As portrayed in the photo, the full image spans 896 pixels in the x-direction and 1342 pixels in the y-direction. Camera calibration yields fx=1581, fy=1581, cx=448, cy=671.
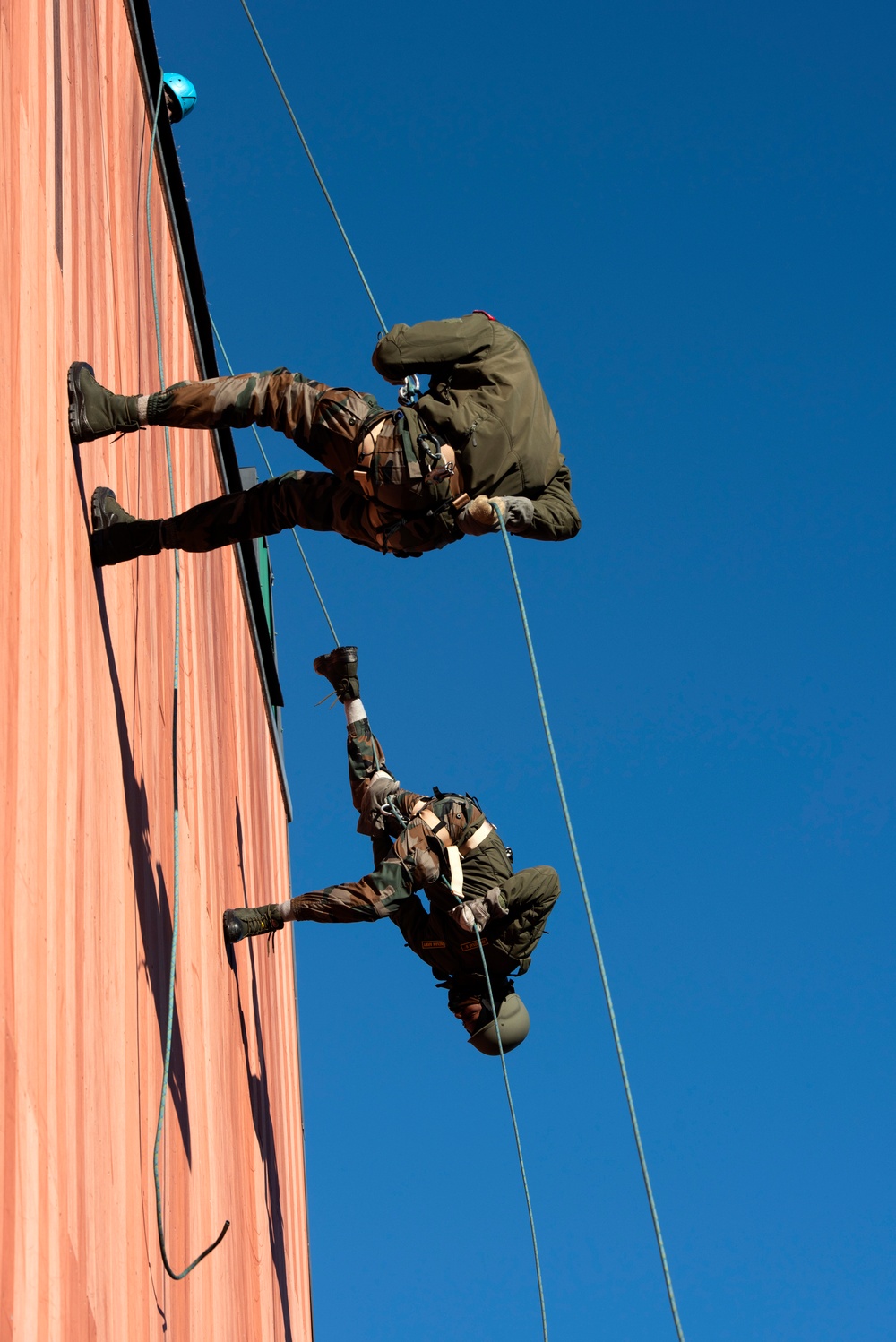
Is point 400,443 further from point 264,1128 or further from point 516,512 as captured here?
point 264,1128

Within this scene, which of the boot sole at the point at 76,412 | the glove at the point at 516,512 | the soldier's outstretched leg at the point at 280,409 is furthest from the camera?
the glove at the point at 516,512

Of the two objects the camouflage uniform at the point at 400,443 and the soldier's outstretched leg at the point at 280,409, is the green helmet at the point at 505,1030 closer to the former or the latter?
the camouflage uniform at the point at 400,443

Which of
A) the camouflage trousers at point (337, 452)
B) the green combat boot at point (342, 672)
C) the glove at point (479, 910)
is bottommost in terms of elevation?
the glove at point (479, 910)

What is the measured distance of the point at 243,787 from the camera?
8.59m

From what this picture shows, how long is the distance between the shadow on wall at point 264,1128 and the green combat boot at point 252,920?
0.25 m

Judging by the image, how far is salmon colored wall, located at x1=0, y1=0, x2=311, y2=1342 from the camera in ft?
11.1

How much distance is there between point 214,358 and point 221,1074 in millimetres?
3697

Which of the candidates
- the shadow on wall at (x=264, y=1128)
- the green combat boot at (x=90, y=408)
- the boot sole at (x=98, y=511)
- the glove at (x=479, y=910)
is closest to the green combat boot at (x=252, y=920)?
the shadow on wall at (x=264, y=1128)

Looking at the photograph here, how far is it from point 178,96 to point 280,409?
324cm

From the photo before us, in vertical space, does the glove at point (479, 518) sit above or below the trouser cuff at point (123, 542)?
above

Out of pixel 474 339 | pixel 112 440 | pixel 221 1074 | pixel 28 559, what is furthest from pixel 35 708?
pixel 221 1074

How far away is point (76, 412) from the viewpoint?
14.7 feet

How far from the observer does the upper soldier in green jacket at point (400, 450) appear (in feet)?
16.5

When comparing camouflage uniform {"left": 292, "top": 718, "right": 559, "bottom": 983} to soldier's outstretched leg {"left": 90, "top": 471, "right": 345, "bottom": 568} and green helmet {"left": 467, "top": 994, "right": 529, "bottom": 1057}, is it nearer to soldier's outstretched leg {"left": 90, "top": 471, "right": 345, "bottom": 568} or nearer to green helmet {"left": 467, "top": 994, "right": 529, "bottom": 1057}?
green helmet {"left": 467, "top": 994, "right": 529, "bottom": 1057}
